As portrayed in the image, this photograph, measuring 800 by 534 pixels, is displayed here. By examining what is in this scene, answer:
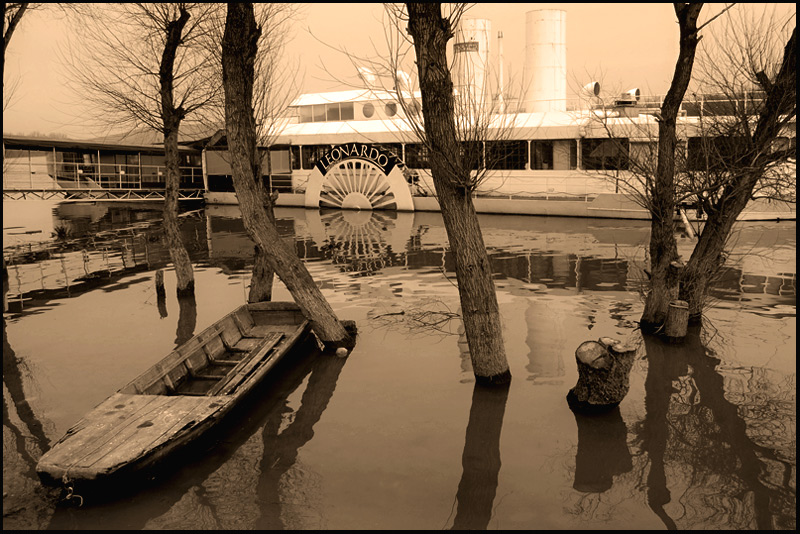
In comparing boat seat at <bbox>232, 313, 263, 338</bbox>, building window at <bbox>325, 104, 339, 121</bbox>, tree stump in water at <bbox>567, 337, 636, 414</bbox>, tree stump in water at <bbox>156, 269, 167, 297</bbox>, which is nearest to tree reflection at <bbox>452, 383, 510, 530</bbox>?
tree stump in water at <bbox>567, 337, 636, 414</bbox>

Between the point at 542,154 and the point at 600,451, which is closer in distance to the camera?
the point at 600,451

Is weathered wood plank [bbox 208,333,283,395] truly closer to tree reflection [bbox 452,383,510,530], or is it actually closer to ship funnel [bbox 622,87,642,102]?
tree reflection [bbox 452,383,510,530]

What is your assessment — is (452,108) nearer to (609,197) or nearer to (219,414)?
(219,414)

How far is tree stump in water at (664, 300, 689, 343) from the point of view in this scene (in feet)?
32.8

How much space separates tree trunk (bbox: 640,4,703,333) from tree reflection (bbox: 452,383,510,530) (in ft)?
11.2

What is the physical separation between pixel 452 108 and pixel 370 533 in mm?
4411

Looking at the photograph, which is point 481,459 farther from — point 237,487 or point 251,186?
point 251,186

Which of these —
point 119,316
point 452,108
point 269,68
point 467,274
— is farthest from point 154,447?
point 269,68

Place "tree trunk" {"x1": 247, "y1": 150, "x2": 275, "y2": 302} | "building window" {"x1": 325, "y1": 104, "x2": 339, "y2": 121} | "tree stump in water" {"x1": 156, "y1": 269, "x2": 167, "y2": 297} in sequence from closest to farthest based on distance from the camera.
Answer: "tree trunk" {"x1": 247, "y1": 150, "x2": 275, "y2": 302}
"tree stump in water" {"x1": 156, "y1": 269, "x2": 167, "y2": 297}
"building window" {"x1": 325, "y1": 104, "x2": 339, "y2": 121}

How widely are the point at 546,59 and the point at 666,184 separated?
22.5 metres

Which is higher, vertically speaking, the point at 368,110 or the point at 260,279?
the point at 368,110

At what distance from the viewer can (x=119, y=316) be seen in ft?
40.6

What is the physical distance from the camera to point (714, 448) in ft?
22.3

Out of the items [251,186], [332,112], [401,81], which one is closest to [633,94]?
[401,81]
